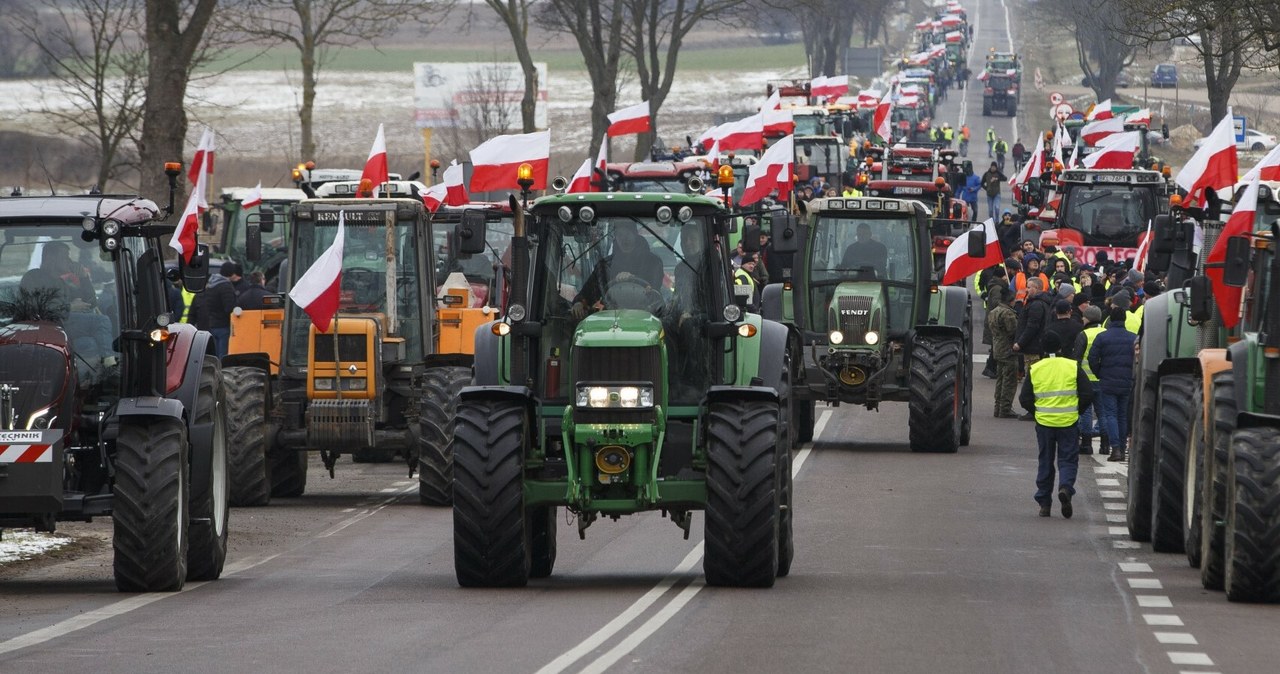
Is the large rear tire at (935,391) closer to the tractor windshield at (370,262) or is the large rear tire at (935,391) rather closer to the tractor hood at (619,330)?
the tractor windshield at (370,262)

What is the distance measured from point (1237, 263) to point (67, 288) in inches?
295

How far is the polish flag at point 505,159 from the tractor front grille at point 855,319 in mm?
3804

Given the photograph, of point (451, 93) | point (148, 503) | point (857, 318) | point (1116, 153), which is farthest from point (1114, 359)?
point (451, 93)

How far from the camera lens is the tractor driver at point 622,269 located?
47.8ft

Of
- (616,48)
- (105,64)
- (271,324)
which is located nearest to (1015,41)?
(616,48)

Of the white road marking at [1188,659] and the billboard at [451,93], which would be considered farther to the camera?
the billboard at [451,93]

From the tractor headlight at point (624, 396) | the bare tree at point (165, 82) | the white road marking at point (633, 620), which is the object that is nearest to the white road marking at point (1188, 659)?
the white road marking at point (633, 620)

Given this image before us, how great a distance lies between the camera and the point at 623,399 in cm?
1384

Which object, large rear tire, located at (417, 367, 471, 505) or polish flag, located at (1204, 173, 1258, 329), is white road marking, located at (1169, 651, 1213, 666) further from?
large rear tire, located at (417, 367, 471, 505)

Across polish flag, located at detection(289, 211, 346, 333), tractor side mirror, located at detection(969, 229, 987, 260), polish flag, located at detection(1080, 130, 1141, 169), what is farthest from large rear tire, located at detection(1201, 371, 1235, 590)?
polish flag, located at detection(1080, 130, 1141, 169)

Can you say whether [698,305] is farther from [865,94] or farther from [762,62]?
[762,62]

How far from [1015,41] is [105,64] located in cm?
10870

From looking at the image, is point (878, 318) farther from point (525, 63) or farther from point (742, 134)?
point (525, 63)

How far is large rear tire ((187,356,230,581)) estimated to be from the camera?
14.5m
